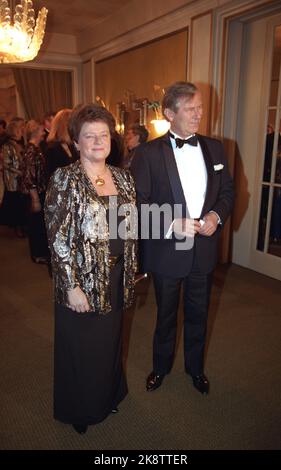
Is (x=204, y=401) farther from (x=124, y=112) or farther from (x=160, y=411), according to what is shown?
(x=124, y=112)

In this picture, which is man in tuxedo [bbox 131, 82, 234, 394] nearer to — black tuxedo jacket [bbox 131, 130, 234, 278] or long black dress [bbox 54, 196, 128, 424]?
black tuxedo jacket [bbox 131, 130, 234, 278]

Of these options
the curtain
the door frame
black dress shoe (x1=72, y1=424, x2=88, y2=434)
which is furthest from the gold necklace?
the curtain

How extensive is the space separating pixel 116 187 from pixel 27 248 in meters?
3.80

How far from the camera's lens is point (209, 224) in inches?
76.6

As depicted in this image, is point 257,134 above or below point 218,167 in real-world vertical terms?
above

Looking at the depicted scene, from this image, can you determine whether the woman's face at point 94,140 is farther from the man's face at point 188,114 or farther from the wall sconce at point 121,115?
the wall sconce at point 121,115

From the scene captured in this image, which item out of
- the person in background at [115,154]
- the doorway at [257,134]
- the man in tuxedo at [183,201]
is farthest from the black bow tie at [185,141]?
the doorway at [257,134]

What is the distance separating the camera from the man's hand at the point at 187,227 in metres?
1.89

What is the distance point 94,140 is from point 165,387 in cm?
152

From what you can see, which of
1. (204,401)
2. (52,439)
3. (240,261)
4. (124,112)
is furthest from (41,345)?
(124,112)

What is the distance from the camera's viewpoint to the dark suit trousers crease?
2111 millimetres

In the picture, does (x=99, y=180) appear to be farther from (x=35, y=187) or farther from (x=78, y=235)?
(x=35, y=187)

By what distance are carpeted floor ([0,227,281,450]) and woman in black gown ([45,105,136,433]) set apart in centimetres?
16

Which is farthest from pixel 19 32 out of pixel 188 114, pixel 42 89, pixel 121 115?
pixel 42 89
